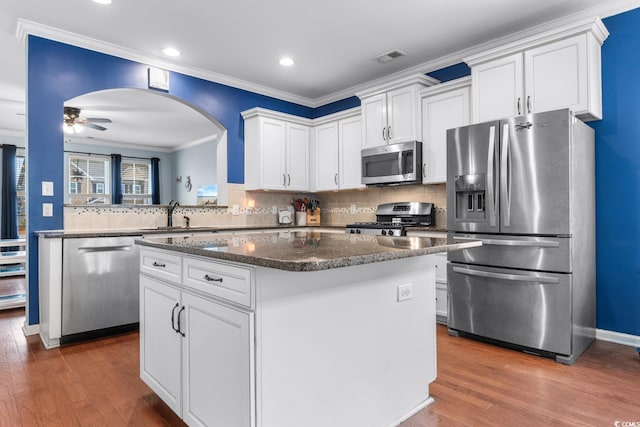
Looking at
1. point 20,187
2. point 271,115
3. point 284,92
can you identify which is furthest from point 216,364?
point 20,187

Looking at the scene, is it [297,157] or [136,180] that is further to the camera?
[136,180]

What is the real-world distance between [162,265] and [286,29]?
99.6 inches

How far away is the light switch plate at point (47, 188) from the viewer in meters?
3.32

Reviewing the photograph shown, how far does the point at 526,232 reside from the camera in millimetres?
2779

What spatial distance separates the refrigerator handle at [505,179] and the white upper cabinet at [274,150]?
109 inches

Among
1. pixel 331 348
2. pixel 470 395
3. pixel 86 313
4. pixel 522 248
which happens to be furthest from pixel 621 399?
pixel 86 313

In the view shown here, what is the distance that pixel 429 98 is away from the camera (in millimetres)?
3932

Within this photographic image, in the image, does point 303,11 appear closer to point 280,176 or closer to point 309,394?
point 280,176

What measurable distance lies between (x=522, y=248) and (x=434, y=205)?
1.49 metres

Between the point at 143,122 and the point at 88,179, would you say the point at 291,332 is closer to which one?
the point at 143,122

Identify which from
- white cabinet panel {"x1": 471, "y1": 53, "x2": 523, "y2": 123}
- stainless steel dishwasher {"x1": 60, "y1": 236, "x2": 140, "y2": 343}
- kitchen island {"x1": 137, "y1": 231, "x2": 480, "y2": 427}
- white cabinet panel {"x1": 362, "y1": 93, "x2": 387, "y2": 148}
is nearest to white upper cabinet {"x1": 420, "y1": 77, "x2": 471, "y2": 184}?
white cabinet panel {"x1": 471, "y1": 53, "x2": 523, "y2": 123}

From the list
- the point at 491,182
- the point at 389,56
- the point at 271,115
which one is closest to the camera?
the point at 491,182

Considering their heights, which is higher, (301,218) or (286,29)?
(286,29)

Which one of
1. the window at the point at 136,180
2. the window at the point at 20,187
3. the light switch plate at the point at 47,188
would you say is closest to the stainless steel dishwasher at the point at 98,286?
the light switch plate at the point at 47,188
